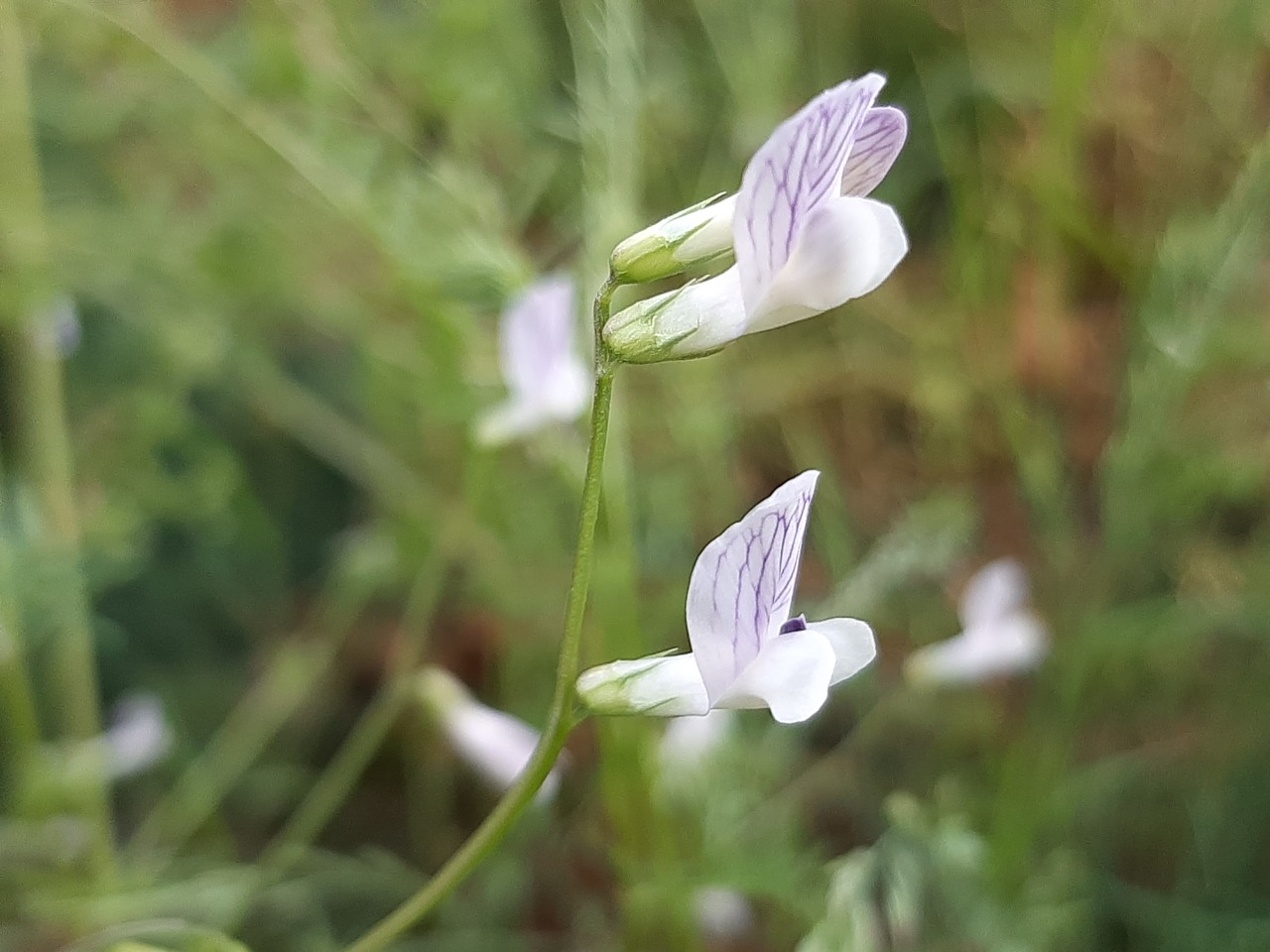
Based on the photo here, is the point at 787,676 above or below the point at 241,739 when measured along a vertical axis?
below

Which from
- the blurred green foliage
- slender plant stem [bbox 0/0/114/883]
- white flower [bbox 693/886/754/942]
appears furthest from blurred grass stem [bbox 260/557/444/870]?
white flower [bbox 693/886/754/942]

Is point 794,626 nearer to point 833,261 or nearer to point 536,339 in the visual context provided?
point 833,261

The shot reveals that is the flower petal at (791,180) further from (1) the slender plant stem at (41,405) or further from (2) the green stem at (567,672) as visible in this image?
(1) the slender plant stem at (41,405)

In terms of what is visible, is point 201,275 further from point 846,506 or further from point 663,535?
point 846,506

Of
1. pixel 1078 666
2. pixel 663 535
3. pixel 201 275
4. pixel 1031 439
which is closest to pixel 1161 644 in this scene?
pixel 1078 666

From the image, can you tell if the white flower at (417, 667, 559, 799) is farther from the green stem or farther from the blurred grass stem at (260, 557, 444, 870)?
the green stem

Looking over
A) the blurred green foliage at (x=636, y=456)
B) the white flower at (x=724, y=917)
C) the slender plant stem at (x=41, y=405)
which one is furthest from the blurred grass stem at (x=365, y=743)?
the white flower at (x=724, y=917)

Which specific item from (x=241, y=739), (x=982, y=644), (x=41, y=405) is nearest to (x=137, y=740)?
(x=241, y=739)
